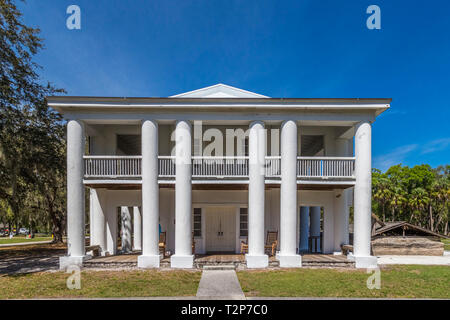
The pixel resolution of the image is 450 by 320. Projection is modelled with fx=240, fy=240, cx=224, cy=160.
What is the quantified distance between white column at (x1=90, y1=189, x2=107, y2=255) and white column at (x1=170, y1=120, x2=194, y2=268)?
3.87 m

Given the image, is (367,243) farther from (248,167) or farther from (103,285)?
(103,285)

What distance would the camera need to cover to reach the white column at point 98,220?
1077 centimetres

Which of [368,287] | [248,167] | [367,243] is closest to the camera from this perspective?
[368,287]

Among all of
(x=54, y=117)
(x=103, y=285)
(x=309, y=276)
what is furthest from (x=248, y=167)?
(x=54, y=117)

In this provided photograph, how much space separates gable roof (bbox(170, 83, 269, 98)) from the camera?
34.7 feet

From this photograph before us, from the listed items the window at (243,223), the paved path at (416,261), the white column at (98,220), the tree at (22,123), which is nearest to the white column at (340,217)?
the paved path at (416,261)

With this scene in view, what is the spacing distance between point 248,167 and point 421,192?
24.9 metres

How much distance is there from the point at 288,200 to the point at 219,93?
5491 mm

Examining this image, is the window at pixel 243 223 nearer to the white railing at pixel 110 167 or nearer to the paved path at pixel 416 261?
the white railing at pixel 110 167

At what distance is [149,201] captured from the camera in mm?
9227

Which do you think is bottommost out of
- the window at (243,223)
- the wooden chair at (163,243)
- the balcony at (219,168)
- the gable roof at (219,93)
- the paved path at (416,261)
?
the paved path at (416,261)

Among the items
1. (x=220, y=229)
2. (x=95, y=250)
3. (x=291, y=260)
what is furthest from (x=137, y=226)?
(x=291, y=260)
